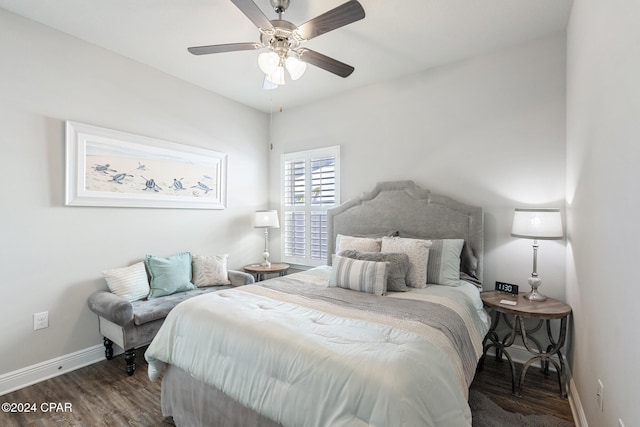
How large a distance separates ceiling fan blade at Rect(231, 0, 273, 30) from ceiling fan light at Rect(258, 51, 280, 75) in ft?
0.53

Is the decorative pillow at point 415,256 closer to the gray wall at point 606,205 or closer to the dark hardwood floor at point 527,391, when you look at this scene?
the dark hardwood floor at point 527,391

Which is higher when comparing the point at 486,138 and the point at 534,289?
the point at 486,138

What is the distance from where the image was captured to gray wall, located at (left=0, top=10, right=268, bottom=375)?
2369mm

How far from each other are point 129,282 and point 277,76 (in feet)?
7.61

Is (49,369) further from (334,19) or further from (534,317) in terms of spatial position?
(534,317)

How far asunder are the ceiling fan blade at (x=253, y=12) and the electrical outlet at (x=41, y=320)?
2897 mm

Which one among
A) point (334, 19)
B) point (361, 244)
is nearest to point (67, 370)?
point (361, 244)

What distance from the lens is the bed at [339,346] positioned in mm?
1192

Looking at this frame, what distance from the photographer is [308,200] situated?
4.17m

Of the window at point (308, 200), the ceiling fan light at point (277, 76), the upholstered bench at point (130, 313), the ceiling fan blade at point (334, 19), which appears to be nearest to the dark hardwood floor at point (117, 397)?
the upholstered bench at point (130, 313)

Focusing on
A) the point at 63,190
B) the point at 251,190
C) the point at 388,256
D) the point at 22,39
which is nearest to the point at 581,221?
the point at 388,256

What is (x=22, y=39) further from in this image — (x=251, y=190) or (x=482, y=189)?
(x=482, y=189)

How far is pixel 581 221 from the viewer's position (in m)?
1.96

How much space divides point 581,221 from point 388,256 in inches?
51.3
